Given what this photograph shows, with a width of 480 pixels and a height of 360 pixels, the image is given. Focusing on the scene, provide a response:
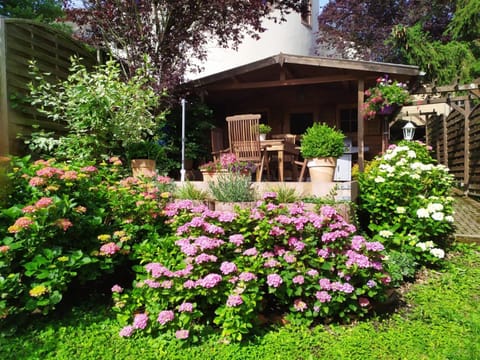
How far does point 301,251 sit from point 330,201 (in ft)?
3.32

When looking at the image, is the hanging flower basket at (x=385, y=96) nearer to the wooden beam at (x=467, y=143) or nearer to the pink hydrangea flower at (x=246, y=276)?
the wooden beam at (x=467, y=143)

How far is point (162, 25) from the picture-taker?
6.30 metres

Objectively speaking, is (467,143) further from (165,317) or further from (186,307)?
(165,317)

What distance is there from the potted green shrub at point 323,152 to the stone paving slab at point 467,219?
224cm

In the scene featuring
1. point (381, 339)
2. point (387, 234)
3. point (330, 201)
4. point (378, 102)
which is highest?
point (378, 102)

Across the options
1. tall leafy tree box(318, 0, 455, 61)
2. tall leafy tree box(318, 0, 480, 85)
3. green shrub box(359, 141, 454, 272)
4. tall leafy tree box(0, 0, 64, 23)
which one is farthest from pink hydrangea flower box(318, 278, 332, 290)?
tall leafy tree box(318, 0, 455, 61)

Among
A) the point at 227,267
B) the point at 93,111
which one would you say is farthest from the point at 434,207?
the point at 93,111

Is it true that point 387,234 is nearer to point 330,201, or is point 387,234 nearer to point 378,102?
point 330,201

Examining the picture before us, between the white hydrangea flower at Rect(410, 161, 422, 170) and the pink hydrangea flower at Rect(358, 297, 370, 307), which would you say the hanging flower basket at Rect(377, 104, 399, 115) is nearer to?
the white hydrangea flower at Rect(410, 161, 422, 170)

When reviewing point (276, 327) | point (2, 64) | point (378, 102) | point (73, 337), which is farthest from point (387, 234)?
point (2, 64)

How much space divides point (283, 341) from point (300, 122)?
7.57 metres

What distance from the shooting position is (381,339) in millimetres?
2635

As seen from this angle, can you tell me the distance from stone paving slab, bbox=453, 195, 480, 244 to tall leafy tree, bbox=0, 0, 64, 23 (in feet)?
41.3

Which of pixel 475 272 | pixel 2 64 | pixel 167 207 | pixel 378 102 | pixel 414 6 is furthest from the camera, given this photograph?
pixel 414 6
